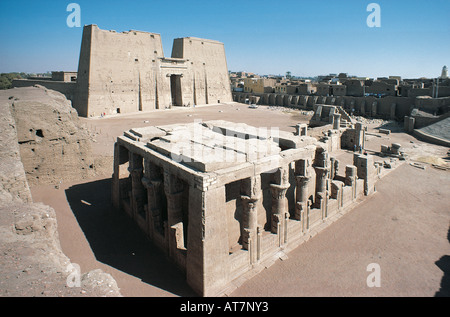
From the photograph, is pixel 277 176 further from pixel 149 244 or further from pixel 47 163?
pixel 47 163

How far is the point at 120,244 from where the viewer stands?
8.62 meters

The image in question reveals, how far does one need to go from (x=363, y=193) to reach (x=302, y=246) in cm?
516

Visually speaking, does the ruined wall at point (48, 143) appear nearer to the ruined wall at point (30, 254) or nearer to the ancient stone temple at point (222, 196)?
the ancient stone temple at point (222, 196)

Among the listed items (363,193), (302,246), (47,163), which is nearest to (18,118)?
(47,163)

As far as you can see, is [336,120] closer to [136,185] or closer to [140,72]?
[136,185]

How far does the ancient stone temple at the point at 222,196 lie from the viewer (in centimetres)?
655

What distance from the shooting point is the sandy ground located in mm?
7047

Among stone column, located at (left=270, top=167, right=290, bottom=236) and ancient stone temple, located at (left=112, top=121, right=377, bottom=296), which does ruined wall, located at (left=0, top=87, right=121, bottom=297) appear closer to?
ancient stone temple, located at (left=112, top=121, right=377, bottom=296)

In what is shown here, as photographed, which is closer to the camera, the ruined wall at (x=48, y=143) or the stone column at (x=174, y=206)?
the stone column at (x=174, y=206)

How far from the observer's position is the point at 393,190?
42.8 feet

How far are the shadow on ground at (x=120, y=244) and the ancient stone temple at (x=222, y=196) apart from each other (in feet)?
0.91

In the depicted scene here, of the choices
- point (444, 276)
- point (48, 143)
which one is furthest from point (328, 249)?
point (48, 143)

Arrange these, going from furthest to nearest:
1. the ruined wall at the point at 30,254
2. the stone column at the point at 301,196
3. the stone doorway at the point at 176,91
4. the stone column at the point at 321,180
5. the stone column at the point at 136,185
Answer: the stone doorway at the point at 176,91 → the stone column at the point at 321,180 → the stone column at the point at 136,185 → the stone column at the point at 301,196 → the ruined wall at the point at 30,254

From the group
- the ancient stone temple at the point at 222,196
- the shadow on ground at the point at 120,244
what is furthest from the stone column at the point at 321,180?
the shadow on ground at the point at 120,244
